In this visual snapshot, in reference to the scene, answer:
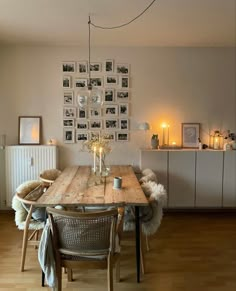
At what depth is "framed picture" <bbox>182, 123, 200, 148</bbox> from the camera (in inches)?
196

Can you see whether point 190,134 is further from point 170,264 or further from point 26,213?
point 26,213

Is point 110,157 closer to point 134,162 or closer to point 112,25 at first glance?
point 134,162

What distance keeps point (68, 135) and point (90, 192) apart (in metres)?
1.98

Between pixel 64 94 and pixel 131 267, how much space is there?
9.17 ft

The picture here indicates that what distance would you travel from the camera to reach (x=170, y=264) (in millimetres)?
3230

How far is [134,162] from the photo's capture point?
4.99 metres

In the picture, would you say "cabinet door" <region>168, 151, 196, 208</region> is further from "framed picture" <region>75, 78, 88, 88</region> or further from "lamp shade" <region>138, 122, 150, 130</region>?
"framed picture" <region>75, 78, 88, 88</region>

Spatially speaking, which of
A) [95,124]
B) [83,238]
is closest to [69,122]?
[95,124]

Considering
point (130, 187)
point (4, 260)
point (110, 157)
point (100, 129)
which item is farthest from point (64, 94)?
point (4, 260)

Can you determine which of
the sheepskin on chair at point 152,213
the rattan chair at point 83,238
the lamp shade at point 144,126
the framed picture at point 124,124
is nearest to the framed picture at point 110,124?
the framed picture at point 124,124

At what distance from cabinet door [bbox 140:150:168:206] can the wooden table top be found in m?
0.63

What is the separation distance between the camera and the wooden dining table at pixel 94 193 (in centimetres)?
273

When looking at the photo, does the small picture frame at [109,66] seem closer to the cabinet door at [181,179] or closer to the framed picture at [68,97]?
the framed picture at [68,97]

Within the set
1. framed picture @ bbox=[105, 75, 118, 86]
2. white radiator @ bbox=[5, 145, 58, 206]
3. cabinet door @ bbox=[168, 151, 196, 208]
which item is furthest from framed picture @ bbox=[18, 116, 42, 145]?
cabinet door @ bbox=[168, 151, 196, 208]
